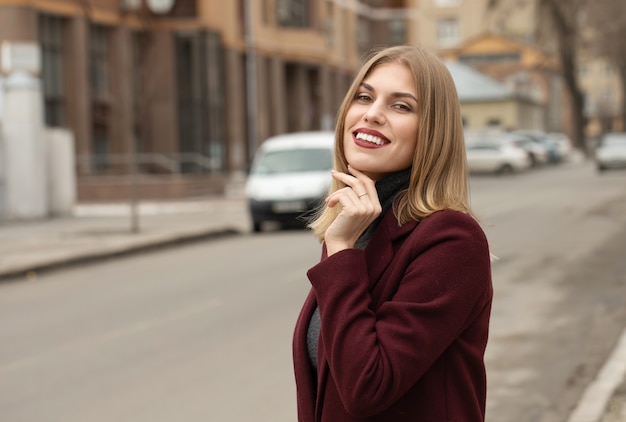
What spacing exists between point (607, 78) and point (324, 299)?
147 meters

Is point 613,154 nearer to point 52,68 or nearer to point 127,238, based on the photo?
point 52,68

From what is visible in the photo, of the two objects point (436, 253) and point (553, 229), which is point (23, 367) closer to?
point (436, 253)

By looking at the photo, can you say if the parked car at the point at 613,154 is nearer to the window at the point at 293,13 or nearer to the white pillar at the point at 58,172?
the window at the point at 293,13

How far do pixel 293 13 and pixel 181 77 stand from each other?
39.6ft

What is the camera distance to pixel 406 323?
2320 millimetres

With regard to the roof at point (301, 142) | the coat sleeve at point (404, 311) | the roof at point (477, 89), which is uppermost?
the roof at point (477, 89)

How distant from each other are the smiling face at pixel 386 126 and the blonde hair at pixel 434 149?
20 millimetres

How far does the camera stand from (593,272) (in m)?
14.0

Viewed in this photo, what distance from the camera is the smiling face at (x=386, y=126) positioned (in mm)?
2521

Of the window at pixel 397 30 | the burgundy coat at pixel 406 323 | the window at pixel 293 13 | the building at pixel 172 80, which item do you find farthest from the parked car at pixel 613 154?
the burgundy coat at pixel 406 323

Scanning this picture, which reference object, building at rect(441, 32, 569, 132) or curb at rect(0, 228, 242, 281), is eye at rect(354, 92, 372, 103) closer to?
curb at rect(0, 228, 242, 281)

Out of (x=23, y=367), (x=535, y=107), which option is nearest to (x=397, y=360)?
(x=23, y=367)

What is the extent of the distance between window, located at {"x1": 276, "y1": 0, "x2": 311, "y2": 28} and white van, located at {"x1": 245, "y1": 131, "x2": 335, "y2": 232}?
1194 inches

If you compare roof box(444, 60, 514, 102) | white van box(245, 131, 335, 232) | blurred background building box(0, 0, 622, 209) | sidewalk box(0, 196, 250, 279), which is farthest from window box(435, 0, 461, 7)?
white van box(245, 131, 335, 232)
